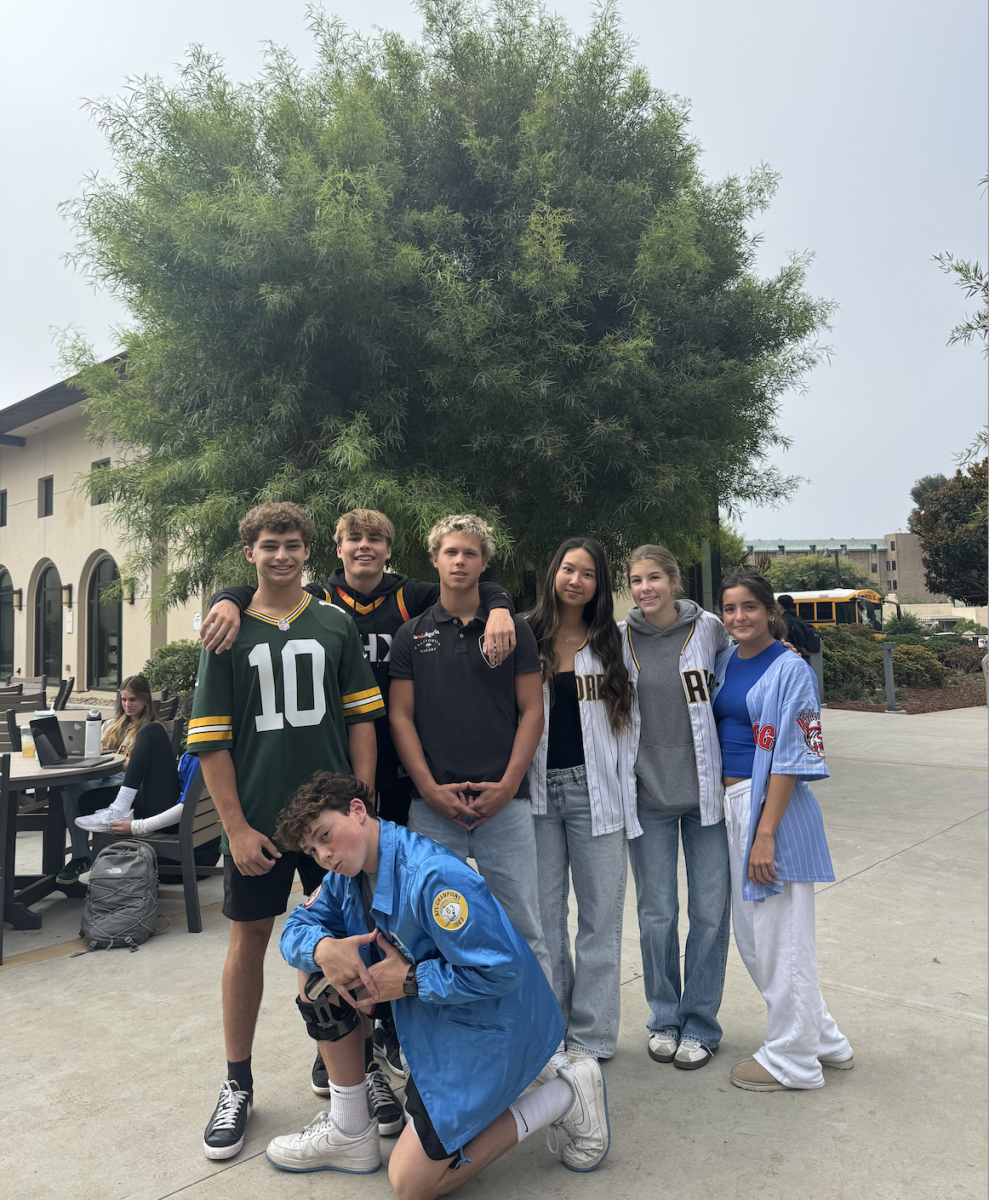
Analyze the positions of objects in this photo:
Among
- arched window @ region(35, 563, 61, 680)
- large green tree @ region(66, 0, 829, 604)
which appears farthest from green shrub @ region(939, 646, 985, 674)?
arched window @ region(35, 563, 61, 680)

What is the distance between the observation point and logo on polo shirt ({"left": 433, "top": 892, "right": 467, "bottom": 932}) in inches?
83.9

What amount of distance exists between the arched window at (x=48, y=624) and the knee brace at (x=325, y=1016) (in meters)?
23.8

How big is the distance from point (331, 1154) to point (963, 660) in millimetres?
23731

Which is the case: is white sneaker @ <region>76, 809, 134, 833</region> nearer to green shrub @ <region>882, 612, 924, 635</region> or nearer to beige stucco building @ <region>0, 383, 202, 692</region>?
beige stucco building @ <region>0, 383, 202, 692</region>

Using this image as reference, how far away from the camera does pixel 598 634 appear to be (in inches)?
120

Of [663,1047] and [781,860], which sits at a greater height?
[781,860]

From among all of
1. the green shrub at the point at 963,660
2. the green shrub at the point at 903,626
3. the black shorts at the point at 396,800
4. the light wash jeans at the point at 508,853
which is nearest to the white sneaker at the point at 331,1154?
the light wash jeans at the point at 508,853

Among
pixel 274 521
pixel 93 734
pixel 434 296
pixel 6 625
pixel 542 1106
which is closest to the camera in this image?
pixel 542 1106

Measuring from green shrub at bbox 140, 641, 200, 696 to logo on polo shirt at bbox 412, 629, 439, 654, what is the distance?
1094 centimetres

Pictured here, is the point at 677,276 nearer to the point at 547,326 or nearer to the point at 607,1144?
the point at 547,326

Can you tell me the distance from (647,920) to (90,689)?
2144cm

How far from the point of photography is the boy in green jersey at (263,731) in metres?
2.57

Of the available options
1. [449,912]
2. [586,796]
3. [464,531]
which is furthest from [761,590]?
[449,912]

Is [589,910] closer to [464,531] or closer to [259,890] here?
[259,890]
